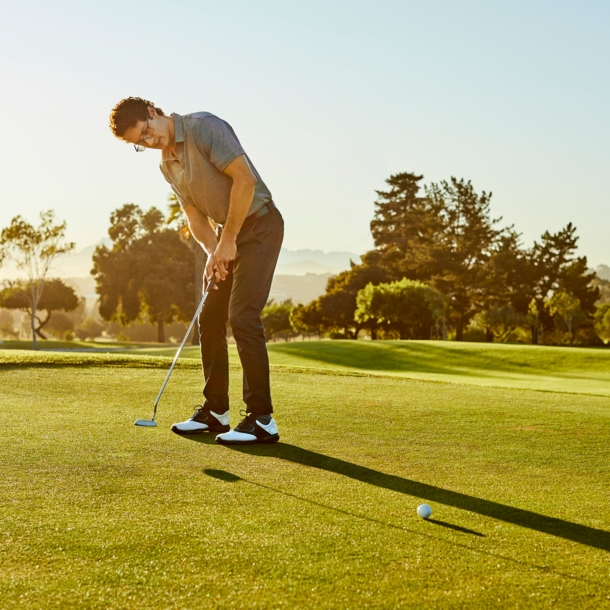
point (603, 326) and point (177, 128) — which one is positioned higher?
point (177, 128)

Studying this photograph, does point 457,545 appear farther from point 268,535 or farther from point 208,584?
point 208,584

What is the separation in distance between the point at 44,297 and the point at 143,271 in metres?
11.1

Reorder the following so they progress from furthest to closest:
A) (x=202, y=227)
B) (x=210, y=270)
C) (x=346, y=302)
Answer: (x=346, y=302) → (x=202, y=227) → (x=210, y=270)

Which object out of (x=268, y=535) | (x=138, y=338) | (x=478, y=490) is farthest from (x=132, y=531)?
(x=138, y=338)

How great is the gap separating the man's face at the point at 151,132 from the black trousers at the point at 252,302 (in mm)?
858

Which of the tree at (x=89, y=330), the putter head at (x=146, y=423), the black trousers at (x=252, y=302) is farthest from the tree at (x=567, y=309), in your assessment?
the tree at (x=89, y=330)

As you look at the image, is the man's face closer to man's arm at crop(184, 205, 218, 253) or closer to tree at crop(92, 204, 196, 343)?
man's arm at crop(184, 205, 218, 253)

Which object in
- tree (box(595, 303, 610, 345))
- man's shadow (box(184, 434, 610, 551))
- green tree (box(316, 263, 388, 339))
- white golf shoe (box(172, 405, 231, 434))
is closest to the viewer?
man's shadow (box(184, 434, 610, 551))

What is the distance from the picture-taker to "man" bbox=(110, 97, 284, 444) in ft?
17.8

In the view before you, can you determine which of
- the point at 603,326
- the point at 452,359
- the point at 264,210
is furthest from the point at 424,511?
the point at 603,326

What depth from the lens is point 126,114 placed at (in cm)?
536

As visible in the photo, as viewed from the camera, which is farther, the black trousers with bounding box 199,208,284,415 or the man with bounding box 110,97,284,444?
the black trousers with bounding box 199,208,284,415

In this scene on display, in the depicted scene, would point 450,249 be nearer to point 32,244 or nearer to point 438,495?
point 32,244

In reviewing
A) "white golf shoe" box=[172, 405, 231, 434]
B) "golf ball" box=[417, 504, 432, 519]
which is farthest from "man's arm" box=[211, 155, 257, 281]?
"golf ball" box=[417, 504, 432, 519]
